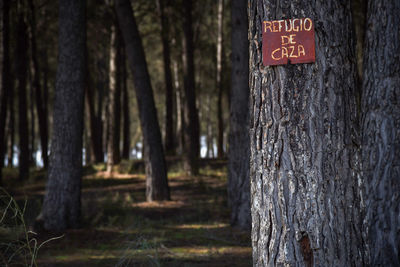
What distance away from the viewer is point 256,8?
119 inches

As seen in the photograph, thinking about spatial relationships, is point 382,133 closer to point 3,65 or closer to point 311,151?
point 311,151

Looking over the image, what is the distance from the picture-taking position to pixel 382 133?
4566 mm

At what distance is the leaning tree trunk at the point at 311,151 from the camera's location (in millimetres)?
2816

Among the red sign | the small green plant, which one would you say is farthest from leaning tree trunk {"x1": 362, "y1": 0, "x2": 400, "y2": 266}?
the small green plant

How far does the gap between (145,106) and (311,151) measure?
8.42 meters

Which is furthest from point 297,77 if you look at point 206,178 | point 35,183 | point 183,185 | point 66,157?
→ point 35,183

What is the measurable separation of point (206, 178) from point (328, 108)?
12.9 meters

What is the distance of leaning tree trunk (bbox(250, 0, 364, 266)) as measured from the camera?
9.24 feet

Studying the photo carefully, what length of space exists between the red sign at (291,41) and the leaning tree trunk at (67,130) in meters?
Answer: 5.59

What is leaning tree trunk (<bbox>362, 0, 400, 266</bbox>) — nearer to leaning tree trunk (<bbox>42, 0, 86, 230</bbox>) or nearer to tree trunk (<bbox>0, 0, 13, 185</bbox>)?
leaning tree trunk (<bbox>42, 0, 86, 230</bbox>)

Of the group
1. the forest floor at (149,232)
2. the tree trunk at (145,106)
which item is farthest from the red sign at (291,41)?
the tree trunk at (145,106)

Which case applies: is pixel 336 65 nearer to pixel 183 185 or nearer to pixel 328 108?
pixel 328 108

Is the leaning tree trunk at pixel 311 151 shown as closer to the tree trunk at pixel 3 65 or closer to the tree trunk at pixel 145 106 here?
the tree trunk at pixel 145 106

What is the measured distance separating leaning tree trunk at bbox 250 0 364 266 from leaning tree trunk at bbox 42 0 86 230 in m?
5.49
